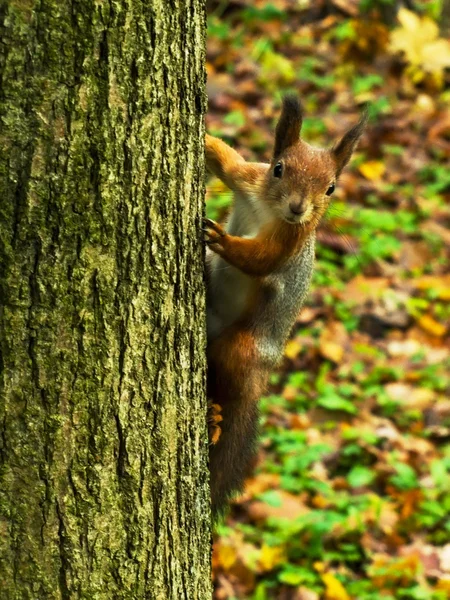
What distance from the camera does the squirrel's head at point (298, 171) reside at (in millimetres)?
2842

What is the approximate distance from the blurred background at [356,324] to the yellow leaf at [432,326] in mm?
13

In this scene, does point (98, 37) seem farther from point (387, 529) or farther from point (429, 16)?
point (429, 16)

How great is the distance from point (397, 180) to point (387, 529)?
13.5ft

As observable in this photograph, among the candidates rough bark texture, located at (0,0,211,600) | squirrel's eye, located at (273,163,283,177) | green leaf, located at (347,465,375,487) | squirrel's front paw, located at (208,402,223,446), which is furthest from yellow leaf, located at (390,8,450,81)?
rough bark texture, located at (0,0,211,600)

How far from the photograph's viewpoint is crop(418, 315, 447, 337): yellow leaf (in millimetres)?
6250

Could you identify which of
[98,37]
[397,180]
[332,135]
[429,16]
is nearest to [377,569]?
[98,37]

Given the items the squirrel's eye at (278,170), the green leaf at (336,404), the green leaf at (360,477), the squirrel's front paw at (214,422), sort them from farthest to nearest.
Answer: the green leaf at (336,404), the green leaf at (360,477), the squirrel's eye at (278,170), the squirrel's front paw at (214,422)

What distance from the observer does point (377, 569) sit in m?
4.25

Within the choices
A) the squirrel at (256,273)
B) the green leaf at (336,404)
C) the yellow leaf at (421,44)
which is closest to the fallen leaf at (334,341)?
the green leaf at (336,404)

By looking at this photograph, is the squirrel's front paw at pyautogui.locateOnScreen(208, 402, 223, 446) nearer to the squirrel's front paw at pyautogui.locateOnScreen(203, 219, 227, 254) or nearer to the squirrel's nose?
the squirrel's front paw at pyautogui.locateOnScreen(203, 219, 227, 254)

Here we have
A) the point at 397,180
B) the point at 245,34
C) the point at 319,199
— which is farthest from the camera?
the point at 245,34

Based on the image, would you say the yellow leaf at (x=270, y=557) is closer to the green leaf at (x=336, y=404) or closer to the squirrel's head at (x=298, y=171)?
the green leaf at (x=336, y=404)

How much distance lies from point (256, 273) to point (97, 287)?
0.90 m

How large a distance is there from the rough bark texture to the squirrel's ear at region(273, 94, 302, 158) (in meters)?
0.68
